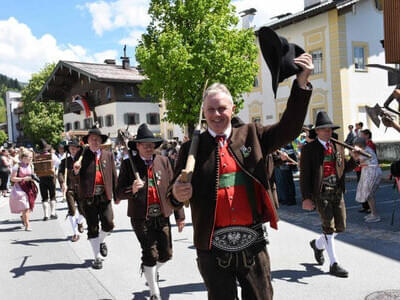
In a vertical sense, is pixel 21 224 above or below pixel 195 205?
below

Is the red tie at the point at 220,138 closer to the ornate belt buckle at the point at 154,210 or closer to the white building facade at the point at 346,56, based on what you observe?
the ornate belt buckle at the point at 154,210

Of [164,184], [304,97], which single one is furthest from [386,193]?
[304,97]

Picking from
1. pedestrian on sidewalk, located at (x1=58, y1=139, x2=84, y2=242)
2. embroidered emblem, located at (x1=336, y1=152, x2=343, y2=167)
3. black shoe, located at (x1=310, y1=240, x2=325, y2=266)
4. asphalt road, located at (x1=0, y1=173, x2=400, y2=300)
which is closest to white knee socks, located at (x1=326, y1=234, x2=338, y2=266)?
asphalt road, located at (x1=0, y1=173, x2=400, y2=300)

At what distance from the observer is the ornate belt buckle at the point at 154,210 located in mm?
5012

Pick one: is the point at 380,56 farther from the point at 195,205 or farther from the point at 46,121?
the point at 46,121

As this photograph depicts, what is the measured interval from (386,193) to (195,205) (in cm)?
1085

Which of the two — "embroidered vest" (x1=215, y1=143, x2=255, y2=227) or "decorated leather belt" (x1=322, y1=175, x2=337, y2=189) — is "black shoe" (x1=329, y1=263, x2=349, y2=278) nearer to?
"decorated leather belt" (x1=322, y1=175, x2=337, y2=189)

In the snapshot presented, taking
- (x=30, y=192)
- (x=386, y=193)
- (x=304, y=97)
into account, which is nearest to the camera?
(x=304, y=97)

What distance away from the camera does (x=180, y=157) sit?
9.91 feet

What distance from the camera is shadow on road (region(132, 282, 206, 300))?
525 centimetres

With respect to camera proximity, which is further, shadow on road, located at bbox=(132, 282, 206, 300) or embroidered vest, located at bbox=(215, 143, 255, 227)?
shadow on road, located at bbox=(132, 282, 206, 300)

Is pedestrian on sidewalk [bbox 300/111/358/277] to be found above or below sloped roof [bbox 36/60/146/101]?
below

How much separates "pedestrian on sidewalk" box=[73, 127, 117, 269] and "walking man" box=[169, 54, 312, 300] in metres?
3.83

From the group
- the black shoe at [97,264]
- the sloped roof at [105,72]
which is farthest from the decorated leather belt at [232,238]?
the sloped roof at [105,72]
